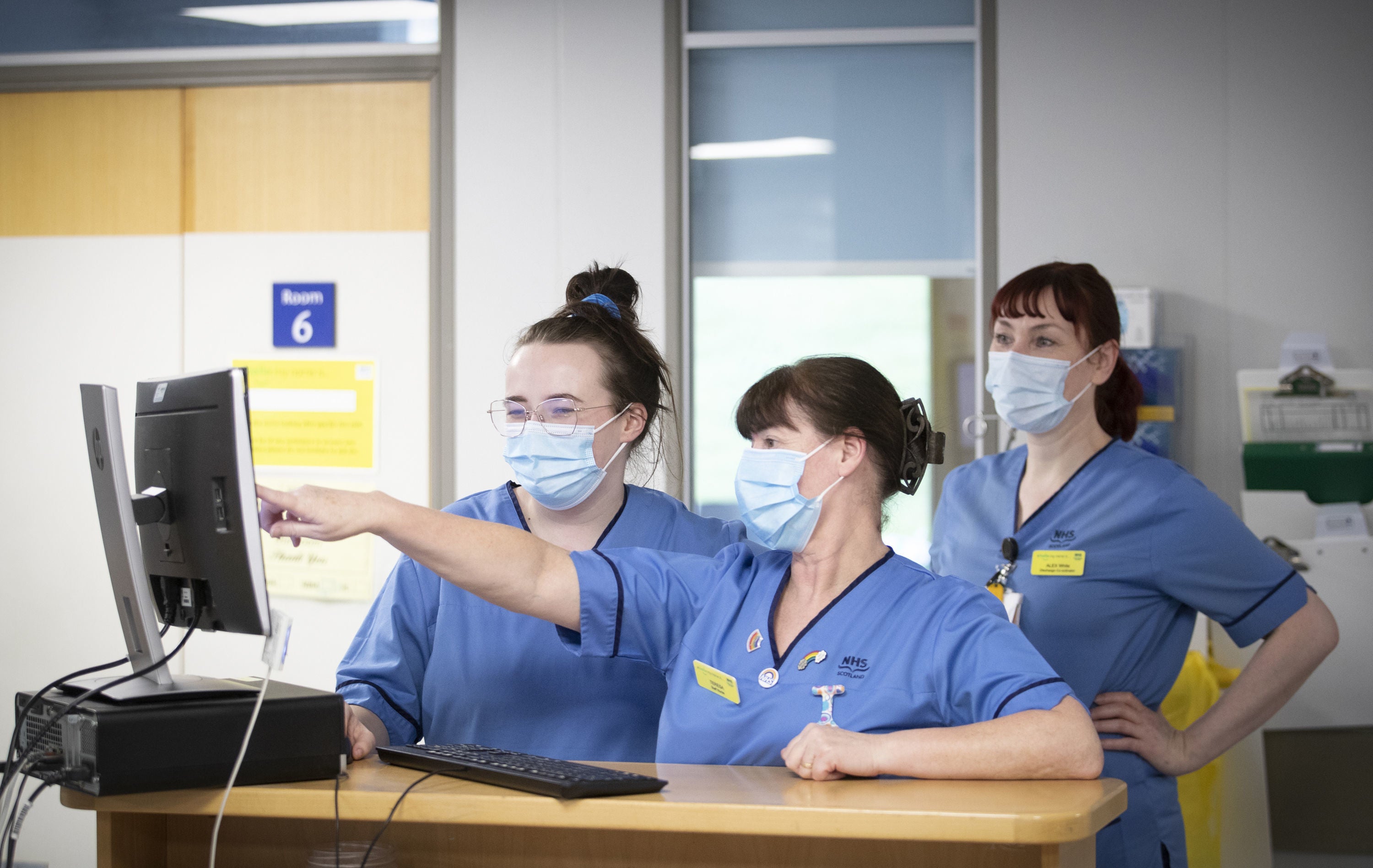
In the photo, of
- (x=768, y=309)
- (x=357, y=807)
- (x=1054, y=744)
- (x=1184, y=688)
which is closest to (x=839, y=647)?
(x=1054, y=744)

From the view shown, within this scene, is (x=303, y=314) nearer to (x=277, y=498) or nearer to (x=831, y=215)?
(x=831, y=215)

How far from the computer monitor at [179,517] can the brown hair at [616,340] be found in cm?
69

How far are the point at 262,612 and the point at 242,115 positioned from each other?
102 inches

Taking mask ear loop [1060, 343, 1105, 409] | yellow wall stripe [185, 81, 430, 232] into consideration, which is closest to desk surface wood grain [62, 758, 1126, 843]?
mask ear loop [1060, 343, 1105, 409]

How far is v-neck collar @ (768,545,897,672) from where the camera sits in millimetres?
1439

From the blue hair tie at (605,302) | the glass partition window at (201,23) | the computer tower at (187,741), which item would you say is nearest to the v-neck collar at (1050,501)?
the blue hair tie at (605,302)

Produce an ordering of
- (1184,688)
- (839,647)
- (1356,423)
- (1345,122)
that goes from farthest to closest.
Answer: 1. (1345,122)
2. (1356,423)
3. (1184,688)
4. (839,647)

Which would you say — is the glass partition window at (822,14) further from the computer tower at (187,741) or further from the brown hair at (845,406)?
the computer tower at (187,741)

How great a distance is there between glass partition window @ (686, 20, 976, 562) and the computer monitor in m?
1.97

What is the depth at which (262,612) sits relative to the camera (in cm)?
116

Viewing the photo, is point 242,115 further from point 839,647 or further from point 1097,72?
point 839,647

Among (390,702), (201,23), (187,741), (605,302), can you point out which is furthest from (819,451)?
(201,23)

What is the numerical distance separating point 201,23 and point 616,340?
229 cm

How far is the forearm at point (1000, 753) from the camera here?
120cm
